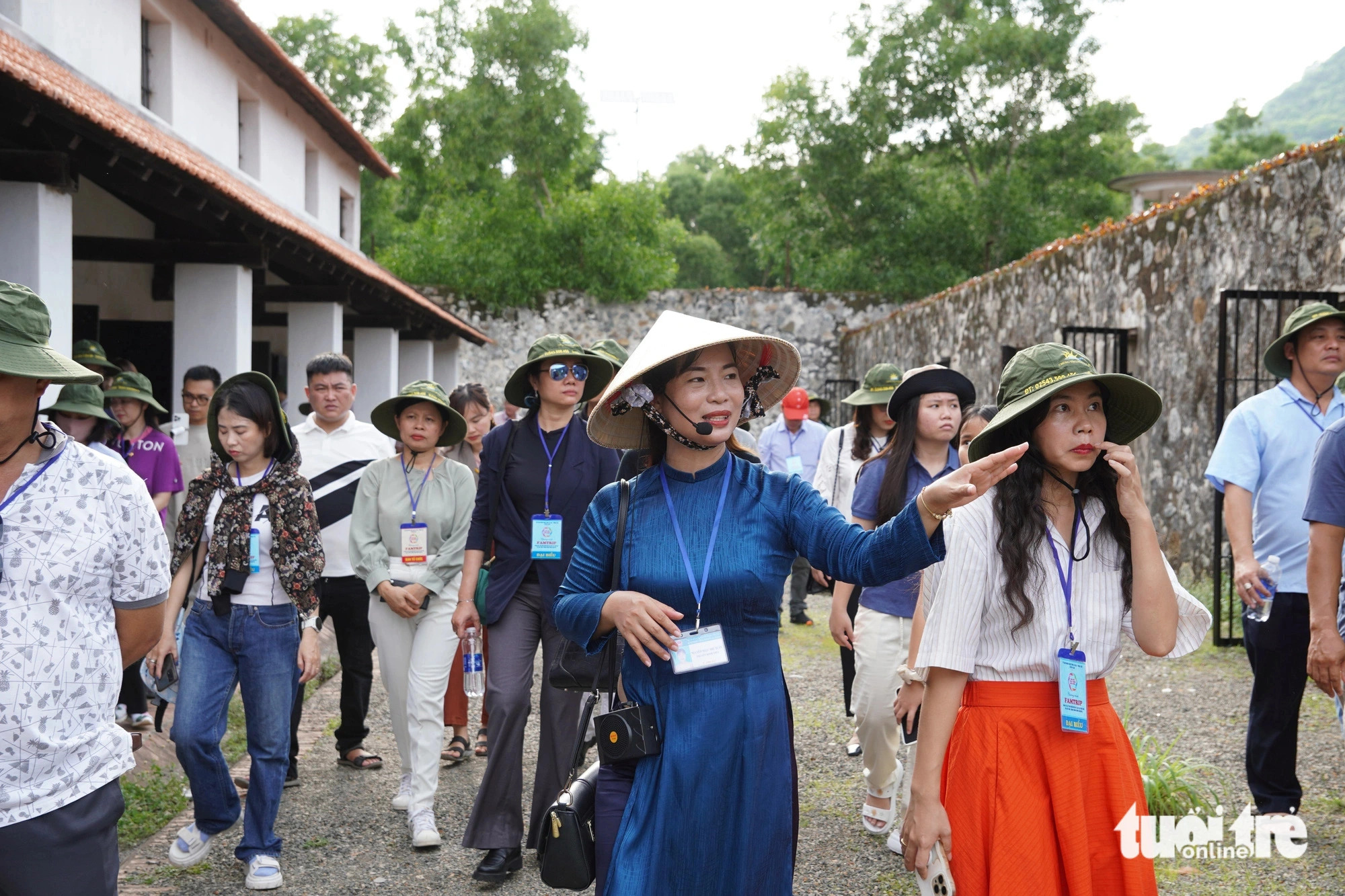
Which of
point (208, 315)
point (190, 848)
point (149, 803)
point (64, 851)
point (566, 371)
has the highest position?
point (208, 315)

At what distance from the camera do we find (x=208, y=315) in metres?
10.3

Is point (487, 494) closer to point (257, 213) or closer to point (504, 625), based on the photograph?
point (504, 625)

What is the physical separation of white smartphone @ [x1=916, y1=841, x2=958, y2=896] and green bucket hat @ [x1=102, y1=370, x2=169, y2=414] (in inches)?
229

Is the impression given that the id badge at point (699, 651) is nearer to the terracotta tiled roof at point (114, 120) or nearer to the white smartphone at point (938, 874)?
the white smartphone at point (938, 874)

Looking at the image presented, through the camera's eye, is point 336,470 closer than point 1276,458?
No

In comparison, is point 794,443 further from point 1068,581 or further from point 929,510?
point 929,510

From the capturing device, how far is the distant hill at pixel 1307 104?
133375 millimetres

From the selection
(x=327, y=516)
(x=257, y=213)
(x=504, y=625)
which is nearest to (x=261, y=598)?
(x=504, y=625)

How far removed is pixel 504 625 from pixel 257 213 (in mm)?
5179

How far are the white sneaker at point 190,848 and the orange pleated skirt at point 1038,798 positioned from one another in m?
3.20

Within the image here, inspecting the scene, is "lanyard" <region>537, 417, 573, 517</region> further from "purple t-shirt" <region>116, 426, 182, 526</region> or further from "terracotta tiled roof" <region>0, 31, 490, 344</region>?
"purple t-shirt" <region>116, 426, 182, 526</region>

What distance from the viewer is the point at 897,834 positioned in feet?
16.0

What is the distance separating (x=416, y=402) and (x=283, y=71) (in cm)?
1265

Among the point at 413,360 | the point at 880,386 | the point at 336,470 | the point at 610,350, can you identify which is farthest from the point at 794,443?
the point at 413,360
